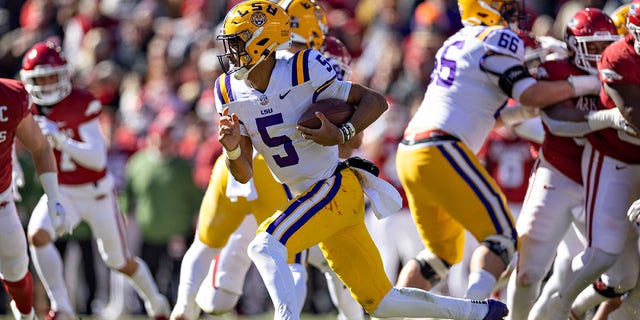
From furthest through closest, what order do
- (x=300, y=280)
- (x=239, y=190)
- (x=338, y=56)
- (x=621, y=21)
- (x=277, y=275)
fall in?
1. (x=338, y=56)
2. (x=621, y=21)
3. (x=239, y=190)
4. (x=300, y=280)
5. (x=277, y=275)

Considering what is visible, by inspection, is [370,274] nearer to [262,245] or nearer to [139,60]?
[262,245]

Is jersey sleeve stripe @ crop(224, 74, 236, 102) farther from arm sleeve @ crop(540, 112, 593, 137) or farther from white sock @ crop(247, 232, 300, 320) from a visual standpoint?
arm sleeve @ crop(540, 112, 593, 137)

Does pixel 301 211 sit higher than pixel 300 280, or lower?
higher

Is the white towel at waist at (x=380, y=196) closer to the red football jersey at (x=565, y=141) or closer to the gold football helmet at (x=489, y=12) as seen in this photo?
the red football jersey at (x=565, y=141)

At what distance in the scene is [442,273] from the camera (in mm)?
7613

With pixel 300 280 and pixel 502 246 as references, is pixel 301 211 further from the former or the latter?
pixel 502 246

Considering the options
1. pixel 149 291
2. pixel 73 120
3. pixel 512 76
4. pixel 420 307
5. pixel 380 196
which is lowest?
pixel 149 291

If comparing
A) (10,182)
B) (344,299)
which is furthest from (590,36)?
(10,182)

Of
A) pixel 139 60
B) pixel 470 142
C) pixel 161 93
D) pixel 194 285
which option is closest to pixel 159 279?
pixel 161 93

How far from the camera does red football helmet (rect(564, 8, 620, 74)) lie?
7277 mm

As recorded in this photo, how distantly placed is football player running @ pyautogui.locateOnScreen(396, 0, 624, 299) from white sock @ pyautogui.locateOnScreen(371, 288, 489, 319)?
704mm

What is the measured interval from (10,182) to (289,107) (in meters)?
2.14

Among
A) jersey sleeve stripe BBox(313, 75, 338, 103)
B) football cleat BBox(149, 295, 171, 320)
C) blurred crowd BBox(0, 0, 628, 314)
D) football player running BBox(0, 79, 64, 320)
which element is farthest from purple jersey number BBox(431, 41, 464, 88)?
blurred crowd BBox(0, 0, 628, 314)

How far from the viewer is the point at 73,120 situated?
8914mm
